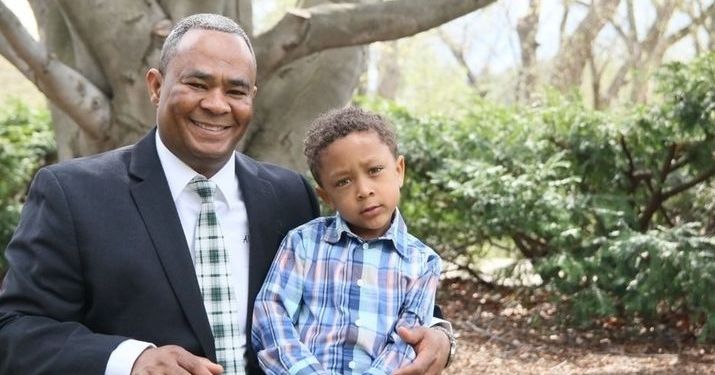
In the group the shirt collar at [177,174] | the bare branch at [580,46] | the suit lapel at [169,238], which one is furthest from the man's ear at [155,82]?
the bare branch at [580,46]

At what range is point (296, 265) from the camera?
3.40 meters

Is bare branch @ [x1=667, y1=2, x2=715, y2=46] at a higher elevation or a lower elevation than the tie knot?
higher

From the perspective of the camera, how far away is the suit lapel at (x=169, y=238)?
3.24 meters

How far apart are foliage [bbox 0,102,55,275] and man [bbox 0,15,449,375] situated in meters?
6.46

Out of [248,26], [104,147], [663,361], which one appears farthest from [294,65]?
[663,361]

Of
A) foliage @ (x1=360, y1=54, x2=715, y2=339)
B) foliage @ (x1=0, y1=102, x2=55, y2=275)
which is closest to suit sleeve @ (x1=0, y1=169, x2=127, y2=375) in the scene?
foliage @ (x1=360, y1=54, x2=715, y2=339)

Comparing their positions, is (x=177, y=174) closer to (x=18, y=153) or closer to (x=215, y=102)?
(x=215, y=102)

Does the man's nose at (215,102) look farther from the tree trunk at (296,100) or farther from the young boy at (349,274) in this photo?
the tree trunk at (296,100)

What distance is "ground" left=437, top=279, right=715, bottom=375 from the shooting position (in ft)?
22.2

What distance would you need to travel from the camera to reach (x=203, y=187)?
3.43 metres

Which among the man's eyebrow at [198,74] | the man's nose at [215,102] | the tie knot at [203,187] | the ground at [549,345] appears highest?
the man's eyebrow at [198,74]

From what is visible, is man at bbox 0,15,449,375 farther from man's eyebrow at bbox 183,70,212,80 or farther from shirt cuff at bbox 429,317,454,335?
shirt cuff at bbox 429,317,454,335

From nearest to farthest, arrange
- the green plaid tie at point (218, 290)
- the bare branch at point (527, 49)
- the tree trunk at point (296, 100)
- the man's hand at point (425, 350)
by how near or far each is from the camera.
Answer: the man's hand at point (425, 350), the green plaid tie at point (218, 290), the tree trunk at point (296, 100), the bare branch at point (527, 49)

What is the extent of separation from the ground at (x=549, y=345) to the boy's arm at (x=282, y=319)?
352 centimetres
